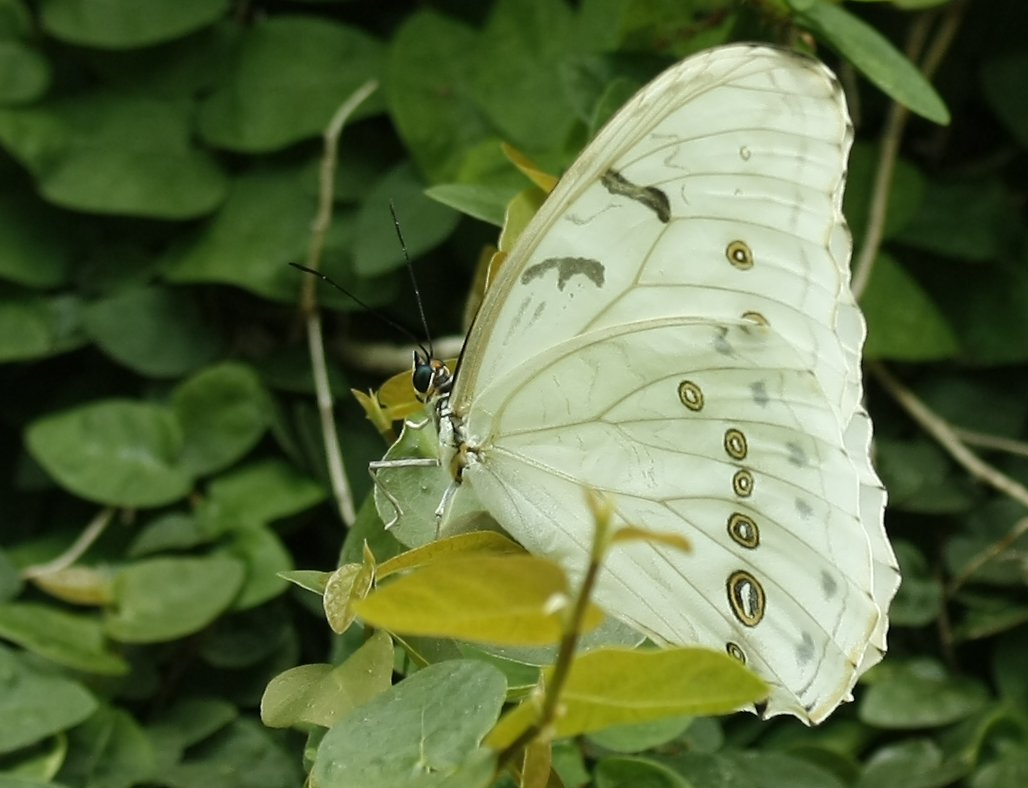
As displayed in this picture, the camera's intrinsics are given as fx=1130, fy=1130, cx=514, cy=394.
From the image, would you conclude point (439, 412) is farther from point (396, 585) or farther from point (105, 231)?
point (105, 231)

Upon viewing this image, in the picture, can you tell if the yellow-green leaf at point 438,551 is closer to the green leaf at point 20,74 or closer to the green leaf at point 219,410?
the green leaf at point 219,410

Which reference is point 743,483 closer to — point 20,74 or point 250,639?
point 250,639

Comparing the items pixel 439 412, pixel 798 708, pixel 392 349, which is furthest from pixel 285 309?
pixel 798 708

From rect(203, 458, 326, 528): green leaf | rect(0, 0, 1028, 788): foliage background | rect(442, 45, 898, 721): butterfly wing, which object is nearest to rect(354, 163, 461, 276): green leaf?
rect(0, 0, 1028, 788): foliage background

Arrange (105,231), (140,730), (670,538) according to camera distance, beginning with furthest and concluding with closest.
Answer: (105,231) < (140,730) < (670,538)

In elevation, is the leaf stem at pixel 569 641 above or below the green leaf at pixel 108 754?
above

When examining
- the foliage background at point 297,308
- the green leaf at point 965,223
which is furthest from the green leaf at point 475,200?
the green leaf at point 965,223

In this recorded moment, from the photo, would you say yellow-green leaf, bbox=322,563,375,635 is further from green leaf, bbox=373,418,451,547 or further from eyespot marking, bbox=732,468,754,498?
eyespot marking, bbox=732,468,754,498
